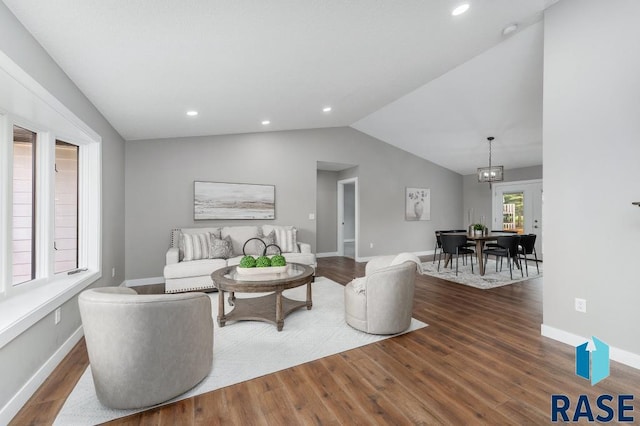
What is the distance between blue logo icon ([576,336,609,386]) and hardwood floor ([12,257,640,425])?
51mm

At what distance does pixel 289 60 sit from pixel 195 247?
10.0ft

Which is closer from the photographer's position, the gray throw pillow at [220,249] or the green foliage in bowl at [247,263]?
the green foliage in bowl at [247,263]

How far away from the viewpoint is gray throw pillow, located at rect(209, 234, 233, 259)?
4.47 metres

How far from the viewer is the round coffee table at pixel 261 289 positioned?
2.69m

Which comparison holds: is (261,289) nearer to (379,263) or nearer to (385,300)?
(385,300)

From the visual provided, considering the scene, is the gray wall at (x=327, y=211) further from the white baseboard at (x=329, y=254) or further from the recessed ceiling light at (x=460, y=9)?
the recessed ceiling light at (x=460, y=9)

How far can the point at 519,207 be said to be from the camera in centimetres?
759

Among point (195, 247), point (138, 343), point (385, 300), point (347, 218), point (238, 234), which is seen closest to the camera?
point (138, 343)

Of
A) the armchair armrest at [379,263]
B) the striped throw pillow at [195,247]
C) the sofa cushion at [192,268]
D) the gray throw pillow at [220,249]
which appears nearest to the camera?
the armchair armrest at [379,263]

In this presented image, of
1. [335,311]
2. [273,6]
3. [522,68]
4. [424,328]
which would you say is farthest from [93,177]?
[522,68]

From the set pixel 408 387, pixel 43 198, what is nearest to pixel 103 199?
pixel 43 198

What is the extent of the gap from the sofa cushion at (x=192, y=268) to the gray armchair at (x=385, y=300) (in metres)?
2.33

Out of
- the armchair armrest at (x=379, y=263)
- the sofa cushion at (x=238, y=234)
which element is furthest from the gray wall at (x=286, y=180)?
the armchair armrest at (x=379, y=263)

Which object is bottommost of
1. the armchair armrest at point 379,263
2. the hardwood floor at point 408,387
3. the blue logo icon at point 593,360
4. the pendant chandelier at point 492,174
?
the hardwood floor at point 408,387
